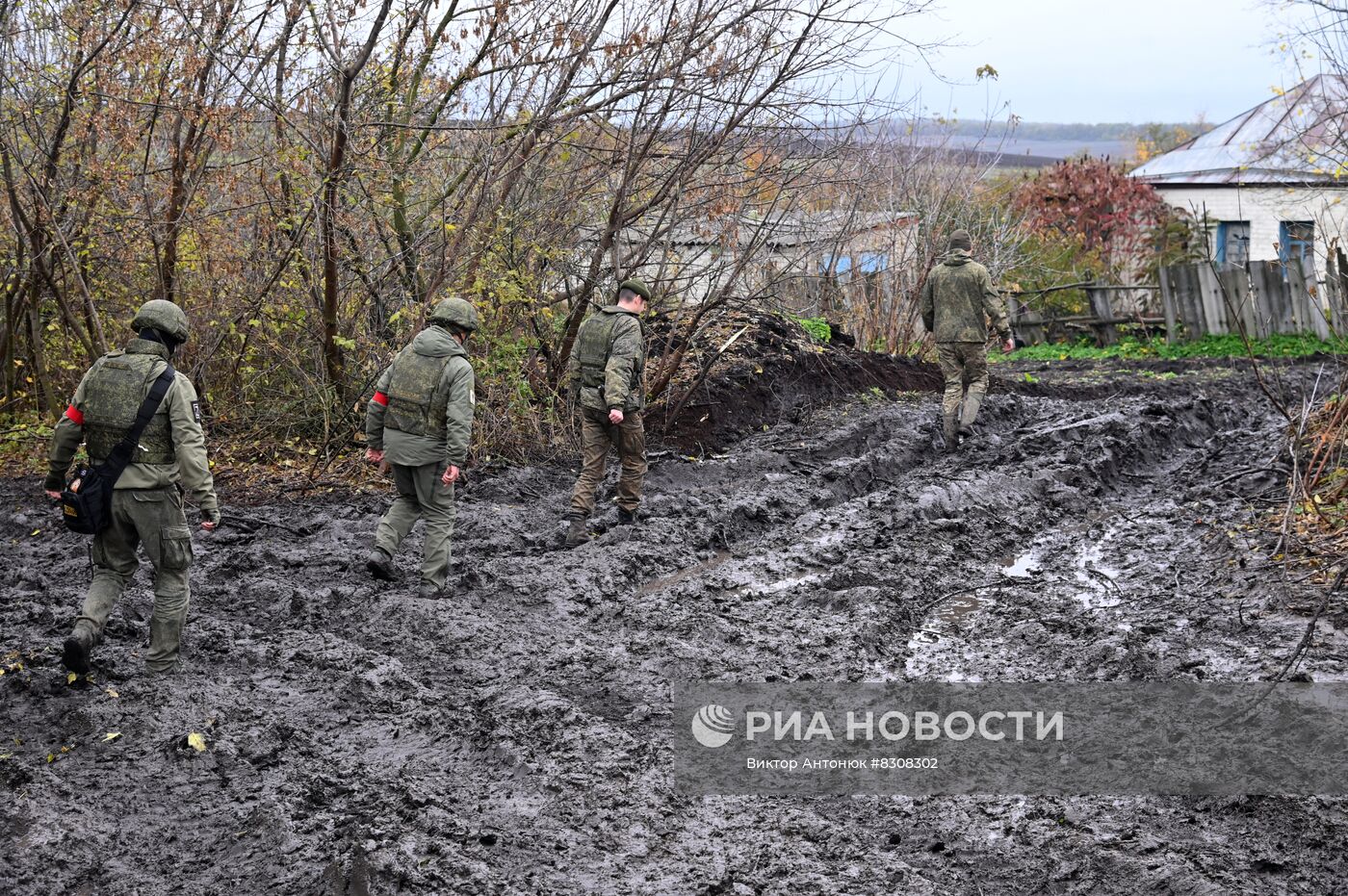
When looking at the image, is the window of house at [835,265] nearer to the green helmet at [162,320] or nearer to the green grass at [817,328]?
the green grass at [817,328]

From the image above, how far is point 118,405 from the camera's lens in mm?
5660

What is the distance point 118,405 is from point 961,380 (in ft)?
29.8

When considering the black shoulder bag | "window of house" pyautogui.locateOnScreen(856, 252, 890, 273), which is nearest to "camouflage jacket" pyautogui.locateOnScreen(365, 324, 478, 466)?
the black shoulder bag

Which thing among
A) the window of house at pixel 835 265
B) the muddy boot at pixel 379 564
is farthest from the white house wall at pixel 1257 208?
the muddy boot at pixel 379 564

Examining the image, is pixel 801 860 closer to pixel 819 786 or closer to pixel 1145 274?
pixel 819 786

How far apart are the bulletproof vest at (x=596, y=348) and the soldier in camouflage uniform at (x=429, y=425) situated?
152 centimetres

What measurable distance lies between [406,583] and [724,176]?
5790 mm

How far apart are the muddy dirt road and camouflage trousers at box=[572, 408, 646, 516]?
14.1 inches

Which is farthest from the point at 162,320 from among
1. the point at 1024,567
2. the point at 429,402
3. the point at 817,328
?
the point at 817,328

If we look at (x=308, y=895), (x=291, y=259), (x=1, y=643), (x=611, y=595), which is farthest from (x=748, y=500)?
(x=308, y=895)

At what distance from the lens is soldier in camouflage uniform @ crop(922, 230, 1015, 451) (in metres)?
12.2

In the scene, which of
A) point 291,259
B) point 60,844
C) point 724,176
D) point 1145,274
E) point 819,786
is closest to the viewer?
point 60,844

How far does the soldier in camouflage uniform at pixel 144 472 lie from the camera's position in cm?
568

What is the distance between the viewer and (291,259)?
1033cm
